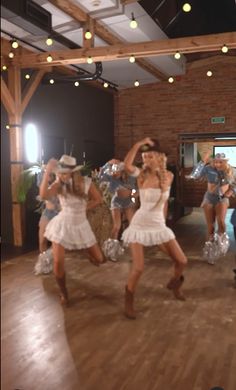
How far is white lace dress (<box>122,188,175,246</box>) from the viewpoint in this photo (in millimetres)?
2910

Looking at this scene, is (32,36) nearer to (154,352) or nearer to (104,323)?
(104,323)

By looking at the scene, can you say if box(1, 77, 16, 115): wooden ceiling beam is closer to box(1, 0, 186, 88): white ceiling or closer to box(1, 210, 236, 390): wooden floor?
box(1, 0, 186, 88): white ceiling

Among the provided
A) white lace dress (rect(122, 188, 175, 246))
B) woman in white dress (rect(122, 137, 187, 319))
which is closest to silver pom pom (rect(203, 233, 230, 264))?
woman in white dress (rect(122, 137, 187, 319))

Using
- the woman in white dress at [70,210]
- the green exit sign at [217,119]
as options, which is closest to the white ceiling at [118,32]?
the green exit sign at [217,119]

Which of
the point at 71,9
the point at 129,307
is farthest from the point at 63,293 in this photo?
the point at 71,9

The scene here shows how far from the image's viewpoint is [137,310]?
342 cm

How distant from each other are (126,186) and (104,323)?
1.03 m

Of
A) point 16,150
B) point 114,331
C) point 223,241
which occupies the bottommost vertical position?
point 114,331

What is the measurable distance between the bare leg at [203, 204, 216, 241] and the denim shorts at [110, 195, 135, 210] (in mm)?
666

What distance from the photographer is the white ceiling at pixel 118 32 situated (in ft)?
12.6

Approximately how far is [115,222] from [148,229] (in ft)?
1.97

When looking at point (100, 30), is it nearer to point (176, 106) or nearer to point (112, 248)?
point (176, 106)

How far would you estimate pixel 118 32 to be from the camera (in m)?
5.12

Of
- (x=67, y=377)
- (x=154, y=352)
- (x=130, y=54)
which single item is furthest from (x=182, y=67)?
(x=67, y=377)
